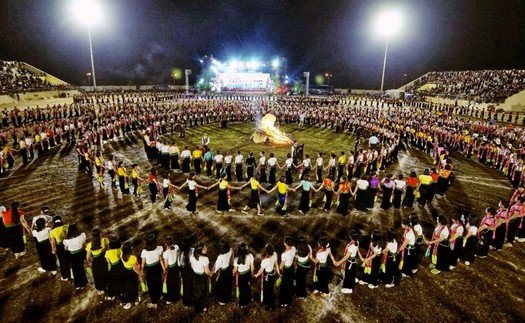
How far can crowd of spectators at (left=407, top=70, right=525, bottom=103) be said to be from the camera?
3625cm

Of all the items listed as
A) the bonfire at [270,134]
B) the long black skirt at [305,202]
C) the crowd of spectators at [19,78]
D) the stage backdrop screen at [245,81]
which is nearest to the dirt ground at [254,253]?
the long black skirt at [305,202]

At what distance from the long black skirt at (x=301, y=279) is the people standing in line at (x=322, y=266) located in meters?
0.26

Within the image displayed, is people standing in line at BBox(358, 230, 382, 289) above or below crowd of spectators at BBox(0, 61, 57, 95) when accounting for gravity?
below

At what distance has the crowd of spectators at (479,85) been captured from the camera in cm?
3625

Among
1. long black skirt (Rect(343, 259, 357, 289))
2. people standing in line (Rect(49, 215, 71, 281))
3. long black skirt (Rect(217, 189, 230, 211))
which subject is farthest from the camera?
long black skirt (Rect(217, 189, 230, 211))

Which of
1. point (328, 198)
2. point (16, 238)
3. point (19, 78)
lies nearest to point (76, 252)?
point (16, 238)

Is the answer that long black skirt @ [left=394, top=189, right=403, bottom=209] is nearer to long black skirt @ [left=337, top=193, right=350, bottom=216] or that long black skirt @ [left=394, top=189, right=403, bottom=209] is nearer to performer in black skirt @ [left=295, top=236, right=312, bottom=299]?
long black skirt @ [left=337, top=193, right=350, bottom=216]

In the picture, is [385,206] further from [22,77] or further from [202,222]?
[22,77]

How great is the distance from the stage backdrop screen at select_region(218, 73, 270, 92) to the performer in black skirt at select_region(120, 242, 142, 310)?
61.4m

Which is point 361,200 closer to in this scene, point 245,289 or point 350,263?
point 350,263

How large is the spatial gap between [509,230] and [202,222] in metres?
8.97

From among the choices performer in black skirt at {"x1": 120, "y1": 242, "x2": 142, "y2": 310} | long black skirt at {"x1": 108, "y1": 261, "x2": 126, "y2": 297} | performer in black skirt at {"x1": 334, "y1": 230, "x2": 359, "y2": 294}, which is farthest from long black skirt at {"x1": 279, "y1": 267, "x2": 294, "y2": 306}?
long black skirt at {"x1": 108, "y1": 261, "x2": 126, "y2": 297}

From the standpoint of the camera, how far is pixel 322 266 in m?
6.15

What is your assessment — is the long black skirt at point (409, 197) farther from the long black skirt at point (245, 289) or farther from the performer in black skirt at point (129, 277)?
the performer in black skirt at point (129, 277)
